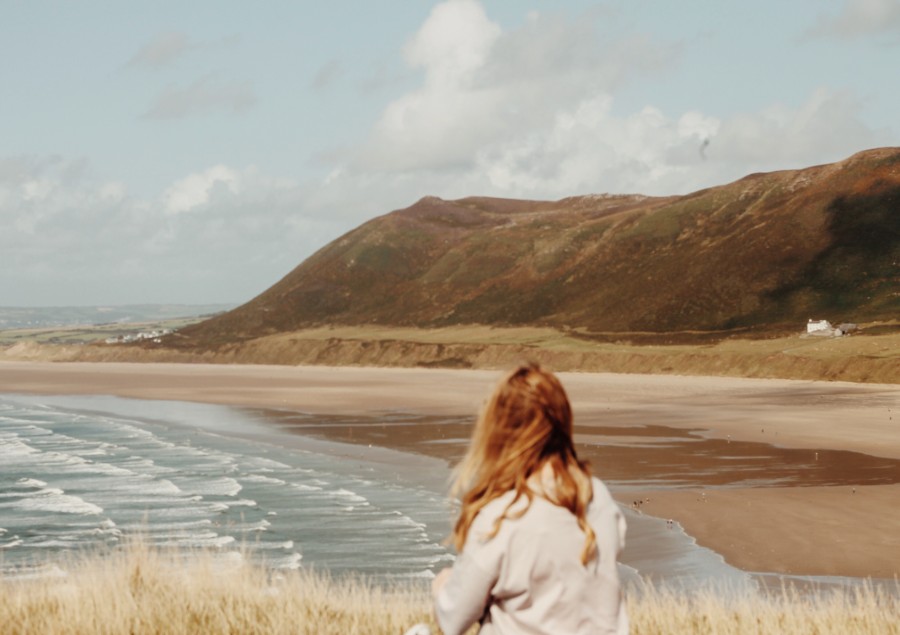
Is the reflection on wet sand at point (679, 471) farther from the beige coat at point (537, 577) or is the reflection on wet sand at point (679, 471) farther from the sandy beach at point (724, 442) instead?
the beige coat at point (537, 577)

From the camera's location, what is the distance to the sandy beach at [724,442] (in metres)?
16.5

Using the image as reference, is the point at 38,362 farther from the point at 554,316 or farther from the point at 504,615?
the point at 504,615

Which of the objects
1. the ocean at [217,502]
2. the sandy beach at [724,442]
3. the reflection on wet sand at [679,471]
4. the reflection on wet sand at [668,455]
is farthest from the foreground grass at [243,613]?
the reflection on wet sand at [668,455]

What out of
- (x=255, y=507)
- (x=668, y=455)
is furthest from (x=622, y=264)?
(x=255, y=507)

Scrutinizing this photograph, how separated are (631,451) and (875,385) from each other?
31.2 metres

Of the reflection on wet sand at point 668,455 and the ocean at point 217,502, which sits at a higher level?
the reflection on wet sand at point 668,455

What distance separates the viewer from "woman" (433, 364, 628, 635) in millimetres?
3854

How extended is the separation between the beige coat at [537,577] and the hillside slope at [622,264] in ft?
306

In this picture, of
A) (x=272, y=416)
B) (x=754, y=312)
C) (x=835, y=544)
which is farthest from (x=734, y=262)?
(x=835, y=544)

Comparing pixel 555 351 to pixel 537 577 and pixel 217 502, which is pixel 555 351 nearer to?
pixel 217 502

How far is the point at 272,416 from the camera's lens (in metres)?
43.5

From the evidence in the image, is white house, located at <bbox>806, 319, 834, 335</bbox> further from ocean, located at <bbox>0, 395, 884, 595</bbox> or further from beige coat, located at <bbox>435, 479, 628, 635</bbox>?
beige coat, located at <bbox>435, 479, 628, 635</bbox>

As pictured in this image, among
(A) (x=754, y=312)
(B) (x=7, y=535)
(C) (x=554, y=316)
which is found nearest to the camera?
(B) (x=7, y=535)

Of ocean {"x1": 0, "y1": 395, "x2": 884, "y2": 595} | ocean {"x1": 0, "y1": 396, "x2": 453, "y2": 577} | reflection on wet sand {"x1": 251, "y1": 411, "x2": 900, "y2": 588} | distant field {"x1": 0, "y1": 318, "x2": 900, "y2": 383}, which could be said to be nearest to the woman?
ocean {"x1": 0, "y1": 396, "x2": 453, "y2": 577}
